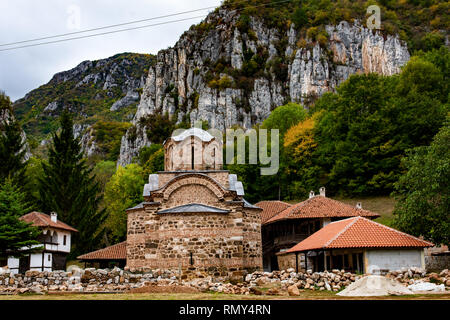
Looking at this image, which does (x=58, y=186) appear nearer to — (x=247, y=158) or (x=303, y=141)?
(x=247, y=158)

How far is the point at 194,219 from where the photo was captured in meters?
21.0

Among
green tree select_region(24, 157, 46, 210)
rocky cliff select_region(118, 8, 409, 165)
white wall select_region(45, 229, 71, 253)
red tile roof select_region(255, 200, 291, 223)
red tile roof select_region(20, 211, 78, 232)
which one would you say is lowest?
white wall select_region(45, 229, 71, 253)

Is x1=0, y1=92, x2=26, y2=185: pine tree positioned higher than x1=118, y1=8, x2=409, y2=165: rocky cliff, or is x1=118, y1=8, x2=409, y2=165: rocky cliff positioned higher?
x1=118, y1=8, x2=409, y2=165: rocky cliff

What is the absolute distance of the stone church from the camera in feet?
68.0

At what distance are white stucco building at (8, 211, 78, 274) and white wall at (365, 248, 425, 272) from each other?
20.7m

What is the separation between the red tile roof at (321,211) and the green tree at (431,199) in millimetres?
5652

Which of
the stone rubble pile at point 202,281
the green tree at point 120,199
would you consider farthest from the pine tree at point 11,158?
the stone rubble pile at point 202,281

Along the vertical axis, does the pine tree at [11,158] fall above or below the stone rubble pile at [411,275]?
above

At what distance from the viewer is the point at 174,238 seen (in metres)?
20.8

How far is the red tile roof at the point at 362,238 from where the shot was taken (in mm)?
19031

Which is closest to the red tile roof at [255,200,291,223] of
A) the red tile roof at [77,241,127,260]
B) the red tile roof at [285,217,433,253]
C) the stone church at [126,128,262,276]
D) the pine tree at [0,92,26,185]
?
the stone church at [126,128,262,276]

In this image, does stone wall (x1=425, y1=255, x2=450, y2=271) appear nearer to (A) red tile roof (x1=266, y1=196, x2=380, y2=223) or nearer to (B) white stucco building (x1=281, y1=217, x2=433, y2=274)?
(A) red tile roof (x1=266, y1=196, x2=380, y2=223)
